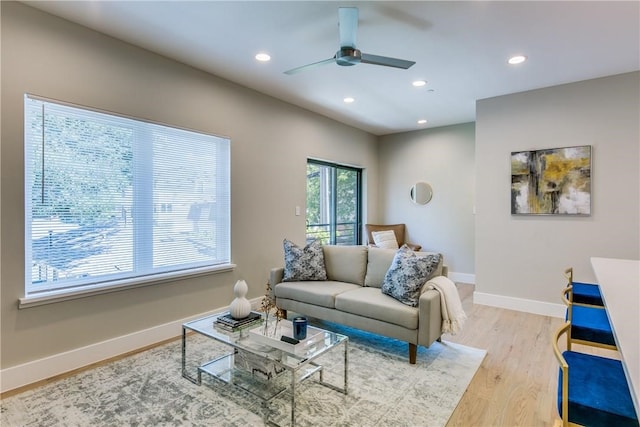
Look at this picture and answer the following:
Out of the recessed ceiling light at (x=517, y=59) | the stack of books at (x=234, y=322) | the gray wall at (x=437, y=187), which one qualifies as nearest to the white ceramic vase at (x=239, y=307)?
the stack of books at (x=234, y=322)

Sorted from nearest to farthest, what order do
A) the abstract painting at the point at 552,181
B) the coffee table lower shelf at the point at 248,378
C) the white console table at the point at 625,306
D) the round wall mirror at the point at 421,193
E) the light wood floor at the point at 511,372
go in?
the white console table at the point at 625,306 → the light wood floor at the point at 511,372 → the coffee table lower shelf at the point at 248,378 → the abstract painting at the point at 552,181 → the round wall mirror at the point at 421,193

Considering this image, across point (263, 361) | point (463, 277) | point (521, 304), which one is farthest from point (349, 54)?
point (463, 277)

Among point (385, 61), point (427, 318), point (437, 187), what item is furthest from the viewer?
point (437, 187)

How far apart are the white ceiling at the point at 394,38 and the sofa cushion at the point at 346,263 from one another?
199 centimetres

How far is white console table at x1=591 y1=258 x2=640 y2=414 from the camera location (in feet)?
3.13

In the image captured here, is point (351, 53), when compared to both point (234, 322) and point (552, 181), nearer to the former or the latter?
point (234, 322)

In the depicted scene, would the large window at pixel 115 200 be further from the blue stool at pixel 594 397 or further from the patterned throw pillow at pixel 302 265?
the blue stool at pixel 594 397

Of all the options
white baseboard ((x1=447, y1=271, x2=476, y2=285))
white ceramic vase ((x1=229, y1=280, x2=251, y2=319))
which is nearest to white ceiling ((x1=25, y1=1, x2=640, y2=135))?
white ceramic vase ((x1=229, y1=280, x2=251, y2=319))

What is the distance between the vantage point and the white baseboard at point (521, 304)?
396 cm

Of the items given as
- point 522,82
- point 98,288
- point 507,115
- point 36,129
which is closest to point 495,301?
point 507,115

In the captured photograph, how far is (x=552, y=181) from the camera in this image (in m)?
3.97

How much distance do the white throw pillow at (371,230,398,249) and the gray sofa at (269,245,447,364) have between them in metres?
2.24

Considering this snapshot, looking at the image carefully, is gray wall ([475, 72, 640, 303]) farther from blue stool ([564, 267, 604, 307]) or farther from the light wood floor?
blue stool ([564, 267, 604, 307])

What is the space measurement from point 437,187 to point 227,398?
16.7 feet
